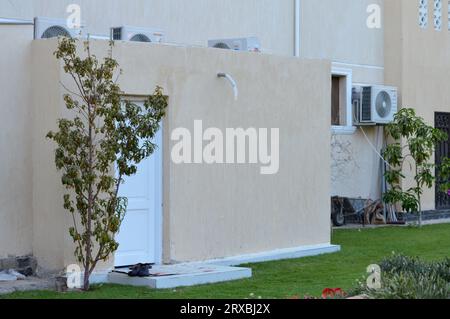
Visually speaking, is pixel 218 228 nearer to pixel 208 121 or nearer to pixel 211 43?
pixel 208 121

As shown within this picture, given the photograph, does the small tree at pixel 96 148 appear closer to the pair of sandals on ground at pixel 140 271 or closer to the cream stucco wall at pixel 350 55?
the pair of sandals on ground at pixel 140 271

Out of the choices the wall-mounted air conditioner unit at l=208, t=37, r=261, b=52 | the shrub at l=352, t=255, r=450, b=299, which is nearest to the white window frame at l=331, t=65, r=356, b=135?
the wall-mounted air conditioner unit at l=208, t=37, r=261, b=52

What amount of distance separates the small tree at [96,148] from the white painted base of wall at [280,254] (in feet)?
7.27

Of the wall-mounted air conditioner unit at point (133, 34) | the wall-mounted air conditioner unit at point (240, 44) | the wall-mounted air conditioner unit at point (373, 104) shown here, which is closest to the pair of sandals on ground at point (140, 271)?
the wall-mounted air conditioner unit at point (133, 34)

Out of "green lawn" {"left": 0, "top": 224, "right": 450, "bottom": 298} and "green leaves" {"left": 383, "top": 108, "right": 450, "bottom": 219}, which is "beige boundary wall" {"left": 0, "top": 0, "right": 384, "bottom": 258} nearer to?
"green leaves" {"left": 383, "top": 108, "right": 450, "bottom": 219}

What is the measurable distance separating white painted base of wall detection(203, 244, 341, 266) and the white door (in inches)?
35.2

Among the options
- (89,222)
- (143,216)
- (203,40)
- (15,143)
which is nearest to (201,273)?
(143,216)

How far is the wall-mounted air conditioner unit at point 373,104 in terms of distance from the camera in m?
18.5

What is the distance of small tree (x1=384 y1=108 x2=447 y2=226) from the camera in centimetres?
1792

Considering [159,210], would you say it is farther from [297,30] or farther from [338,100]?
[338,100]

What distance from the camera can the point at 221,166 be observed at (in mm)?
13023

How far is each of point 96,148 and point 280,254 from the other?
358 centimetres

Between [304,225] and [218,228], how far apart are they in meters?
1.74
